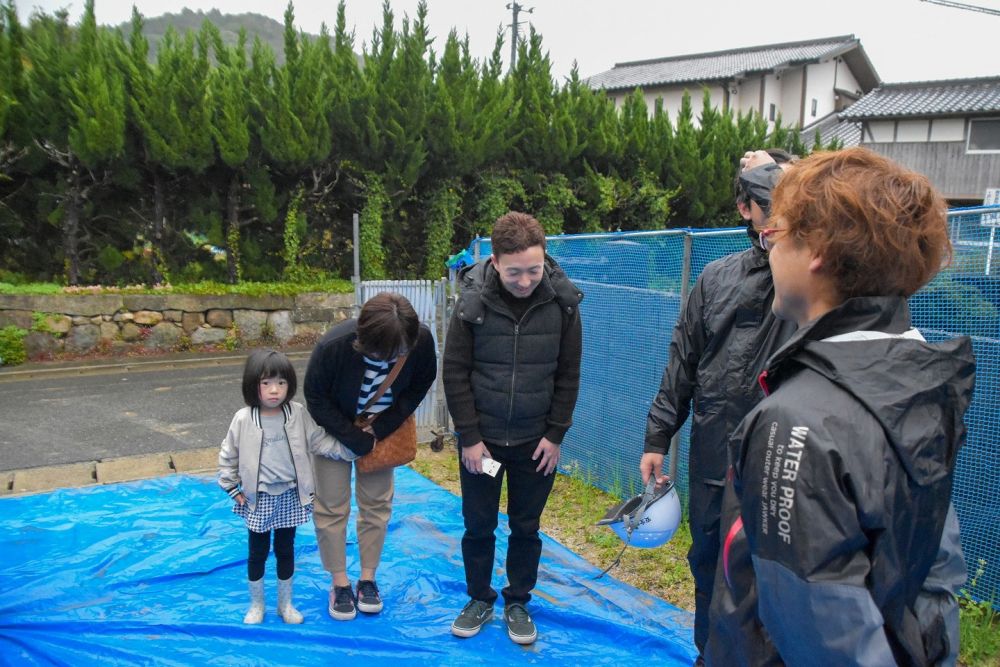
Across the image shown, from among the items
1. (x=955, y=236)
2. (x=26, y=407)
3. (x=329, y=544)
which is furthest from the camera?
(x=26, y=407)

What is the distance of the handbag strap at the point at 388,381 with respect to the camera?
2.96 metres

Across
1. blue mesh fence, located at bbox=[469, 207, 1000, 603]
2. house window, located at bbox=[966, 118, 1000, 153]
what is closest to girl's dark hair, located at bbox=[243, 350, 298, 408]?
blue mesh fence, located at bbox=[469, 207, 1000, 603]

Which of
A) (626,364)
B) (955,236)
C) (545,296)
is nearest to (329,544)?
(545,296)

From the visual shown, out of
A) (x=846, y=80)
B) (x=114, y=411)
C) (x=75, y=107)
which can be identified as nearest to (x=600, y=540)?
(x=114, y=411)

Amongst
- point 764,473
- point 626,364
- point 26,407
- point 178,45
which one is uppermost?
point 178,45

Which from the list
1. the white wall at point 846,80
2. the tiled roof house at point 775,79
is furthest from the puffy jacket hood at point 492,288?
the white wall at point 846,80

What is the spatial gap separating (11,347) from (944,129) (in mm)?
24482

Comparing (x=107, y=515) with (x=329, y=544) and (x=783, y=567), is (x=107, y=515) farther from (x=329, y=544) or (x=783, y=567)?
(x=783, y=567)

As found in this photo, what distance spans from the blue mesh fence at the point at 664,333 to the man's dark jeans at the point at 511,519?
1.39 m

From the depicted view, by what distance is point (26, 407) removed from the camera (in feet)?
23.1

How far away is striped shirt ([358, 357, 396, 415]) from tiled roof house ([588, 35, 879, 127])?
2365cm

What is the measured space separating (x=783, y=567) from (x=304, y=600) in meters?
2.67

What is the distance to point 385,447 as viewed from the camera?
3.13m

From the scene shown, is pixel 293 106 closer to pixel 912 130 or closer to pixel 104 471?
pixel 104 471
